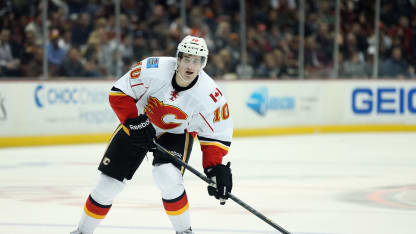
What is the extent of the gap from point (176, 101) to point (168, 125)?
0.53ft

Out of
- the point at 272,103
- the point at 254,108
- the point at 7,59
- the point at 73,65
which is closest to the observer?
the point at 7,59

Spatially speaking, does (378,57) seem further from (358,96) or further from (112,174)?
A: (112,174)

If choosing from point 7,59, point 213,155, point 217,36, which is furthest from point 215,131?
point 217,36

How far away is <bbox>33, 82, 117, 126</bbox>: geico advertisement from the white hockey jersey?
6300 millimetres

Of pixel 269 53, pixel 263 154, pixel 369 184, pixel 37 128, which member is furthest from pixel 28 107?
pixel 369 184

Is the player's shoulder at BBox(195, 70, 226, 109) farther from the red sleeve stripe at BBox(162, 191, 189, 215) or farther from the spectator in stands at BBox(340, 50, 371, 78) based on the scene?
the spectator in stands at BBox(340, 50, 371, 78)

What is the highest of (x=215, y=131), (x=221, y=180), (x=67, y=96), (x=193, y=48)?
(x=193, y=48)

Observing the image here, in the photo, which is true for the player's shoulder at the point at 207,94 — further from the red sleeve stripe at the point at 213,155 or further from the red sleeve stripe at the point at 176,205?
the red sleeve stripe at the point at 176,205

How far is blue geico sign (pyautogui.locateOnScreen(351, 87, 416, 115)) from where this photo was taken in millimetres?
12961

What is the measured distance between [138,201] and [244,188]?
1184mm

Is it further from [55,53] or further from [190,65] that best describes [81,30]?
[190,65]

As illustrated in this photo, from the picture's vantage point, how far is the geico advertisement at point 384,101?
1295 cm

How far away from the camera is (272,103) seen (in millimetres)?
12227

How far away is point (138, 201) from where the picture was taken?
19.5ft
